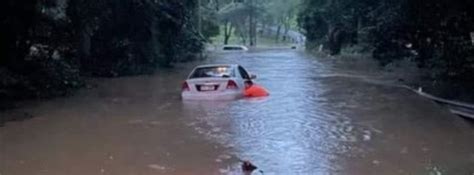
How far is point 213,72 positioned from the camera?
22.1 meters

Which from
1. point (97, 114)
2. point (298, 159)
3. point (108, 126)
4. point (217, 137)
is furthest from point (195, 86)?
point (298, 159)

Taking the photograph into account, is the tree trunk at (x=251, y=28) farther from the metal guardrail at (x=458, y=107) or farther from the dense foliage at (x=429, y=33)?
the metal guardrail at (x=458, y=107)

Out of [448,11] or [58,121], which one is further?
[448,11]

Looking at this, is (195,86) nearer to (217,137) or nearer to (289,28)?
(217,137)

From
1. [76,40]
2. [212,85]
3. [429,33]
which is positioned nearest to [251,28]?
[76,40]

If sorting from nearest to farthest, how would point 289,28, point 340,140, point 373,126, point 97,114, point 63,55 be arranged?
point 340,140, point 373,126, point 97,114, point 63,55, point 289,28

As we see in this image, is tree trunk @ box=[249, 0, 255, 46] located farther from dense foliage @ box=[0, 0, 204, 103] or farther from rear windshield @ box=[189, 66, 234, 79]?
rear windshield @ box=[189, 66, 234, 79]

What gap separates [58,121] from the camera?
17656mm

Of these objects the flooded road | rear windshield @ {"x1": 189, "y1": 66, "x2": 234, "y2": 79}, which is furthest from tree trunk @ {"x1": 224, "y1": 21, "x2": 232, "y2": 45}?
rear windshield @ {"x1": 189, "y1": 66, "x2": 234, "y2": 79}

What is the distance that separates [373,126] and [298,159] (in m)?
4.75

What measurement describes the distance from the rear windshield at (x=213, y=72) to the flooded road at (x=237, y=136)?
905 mm

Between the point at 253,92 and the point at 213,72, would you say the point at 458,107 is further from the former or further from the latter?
the point at 213,72

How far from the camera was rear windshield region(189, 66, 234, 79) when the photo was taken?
2192cm

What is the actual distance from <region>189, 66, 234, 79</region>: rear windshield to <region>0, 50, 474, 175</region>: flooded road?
2.97 ft
